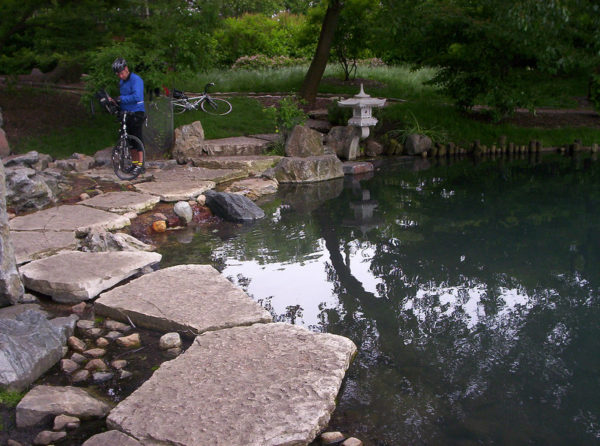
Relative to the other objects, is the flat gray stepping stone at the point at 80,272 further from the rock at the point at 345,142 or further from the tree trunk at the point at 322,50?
the tree trunk at the point at 322,50

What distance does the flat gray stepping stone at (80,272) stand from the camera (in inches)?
204

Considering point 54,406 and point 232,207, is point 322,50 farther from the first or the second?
point 54,406

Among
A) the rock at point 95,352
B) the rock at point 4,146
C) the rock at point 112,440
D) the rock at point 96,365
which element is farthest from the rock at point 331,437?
the rock at point 4,146

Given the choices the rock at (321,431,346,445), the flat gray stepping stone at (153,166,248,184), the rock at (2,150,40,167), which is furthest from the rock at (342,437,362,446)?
the rock at (2,150,40,167)

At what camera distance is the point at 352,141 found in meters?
11.9

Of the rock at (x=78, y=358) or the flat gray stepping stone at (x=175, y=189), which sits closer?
the rock at (x=78, y=358)

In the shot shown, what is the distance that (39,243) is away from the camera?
6.16m

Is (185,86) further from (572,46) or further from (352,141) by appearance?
(572,46)

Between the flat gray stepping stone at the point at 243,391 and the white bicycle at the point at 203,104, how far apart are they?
30.1ft

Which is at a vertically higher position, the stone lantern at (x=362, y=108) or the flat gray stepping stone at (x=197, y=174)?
the stone lantern at (x=362, y=108)

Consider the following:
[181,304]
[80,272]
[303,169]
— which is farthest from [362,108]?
[181,304]

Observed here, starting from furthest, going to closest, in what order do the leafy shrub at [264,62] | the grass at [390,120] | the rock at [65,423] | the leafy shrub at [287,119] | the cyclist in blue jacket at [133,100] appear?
the leafy shrub at [264,62] < the leafy shrub at [287,119] < the grass at [390,120] < the cyclist in blue jacket at [133,100] < the rock at [65,423]

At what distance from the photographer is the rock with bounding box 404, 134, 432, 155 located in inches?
490

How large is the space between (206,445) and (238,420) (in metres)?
0.25
